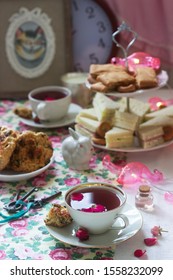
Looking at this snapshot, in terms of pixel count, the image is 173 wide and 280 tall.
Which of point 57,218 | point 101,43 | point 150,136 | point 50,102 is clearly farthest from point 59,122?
point 57,218

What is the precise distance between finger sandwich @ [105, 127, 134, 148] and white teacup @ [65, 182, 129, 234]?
10.8 inches

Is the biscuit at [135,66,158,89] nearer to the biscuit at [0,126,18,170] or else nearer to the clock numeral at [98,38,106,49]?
the biscuit at [0,126,18,170]

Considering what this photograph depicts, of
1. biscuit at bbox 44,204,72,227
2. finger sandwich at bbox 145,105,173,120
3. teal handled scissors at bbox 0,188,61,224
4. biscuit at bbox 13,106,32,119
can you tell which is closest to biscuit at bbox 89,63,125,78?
finger sandwich at bbox 145,105,173,120

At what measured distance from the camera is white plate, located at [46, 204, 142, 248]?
98cm

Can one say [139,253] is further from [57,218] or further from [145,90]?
[145,90]

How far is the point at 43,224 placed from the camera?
42.1 inches

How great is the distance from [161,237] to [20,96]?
84cm

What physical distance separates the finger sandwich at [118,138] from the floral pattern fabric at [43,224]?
31mm

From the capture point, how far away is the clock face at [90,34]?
1746 mm

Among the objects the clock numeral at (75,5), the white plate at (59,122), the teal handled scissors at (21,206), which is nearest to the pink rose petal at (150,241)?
the teal handled scissors at (21,206)

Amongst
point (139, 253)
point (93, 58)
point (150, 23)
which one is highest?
point (150, 23)

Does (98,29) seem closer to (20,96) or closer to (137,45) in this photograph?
(137,45)

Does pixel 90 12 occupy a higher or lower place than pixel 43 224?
higher

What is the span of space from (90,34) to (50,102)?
0.40m
